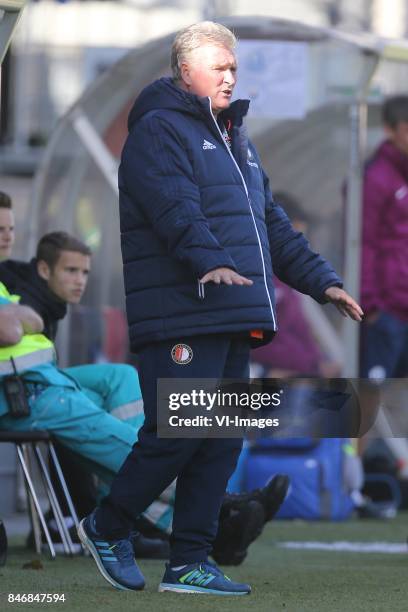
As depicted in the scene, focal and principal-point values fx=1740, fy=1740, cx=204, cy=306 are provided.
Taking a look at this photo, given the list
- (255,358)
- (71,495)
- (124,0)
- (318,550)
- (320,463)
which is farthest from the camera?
(124,0)

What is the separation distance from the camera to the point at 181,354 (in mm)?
5227

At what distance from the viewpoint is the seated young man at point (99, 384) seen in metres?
6.58

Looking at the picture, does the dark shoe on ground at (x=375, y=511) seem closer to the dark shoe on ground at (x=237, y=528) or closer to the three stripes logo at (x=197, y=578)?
the dark shoe on ground at (x=237, y=528)

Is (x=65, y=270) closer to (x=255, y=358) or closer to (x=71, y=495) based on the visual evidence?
(x=71, y=495)

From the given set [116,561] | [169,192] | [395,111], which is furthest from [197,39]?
[395,111]

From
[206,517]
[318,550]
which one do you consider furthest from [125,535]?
[318,550]

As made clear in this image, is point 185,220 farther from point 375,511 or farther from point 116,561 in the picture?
point 375,511

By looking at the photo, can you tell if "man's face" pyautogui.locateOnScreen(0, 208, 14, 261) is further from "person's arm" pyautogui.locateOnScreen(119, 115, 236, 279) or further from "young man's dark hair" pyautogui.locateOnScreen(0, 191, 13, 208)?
"person's arm" pyautogui.locateOnScreen(119, 115, 236, 279)

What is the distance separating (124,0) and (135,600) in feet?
55.3

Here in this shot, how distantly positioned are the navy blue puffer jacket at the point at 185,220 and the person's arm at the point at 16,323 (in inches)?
55.2

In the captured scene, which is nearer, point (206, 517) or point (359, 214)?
point (206, 517)

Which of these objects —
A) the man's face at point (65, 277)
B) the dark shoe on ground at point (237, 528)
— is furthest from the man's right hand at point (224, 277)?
the man's face at point (65, 277)

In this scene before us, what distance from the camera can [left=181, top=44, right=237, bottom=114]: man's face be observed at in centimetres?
533

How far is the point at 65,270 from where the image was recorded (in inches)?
297
